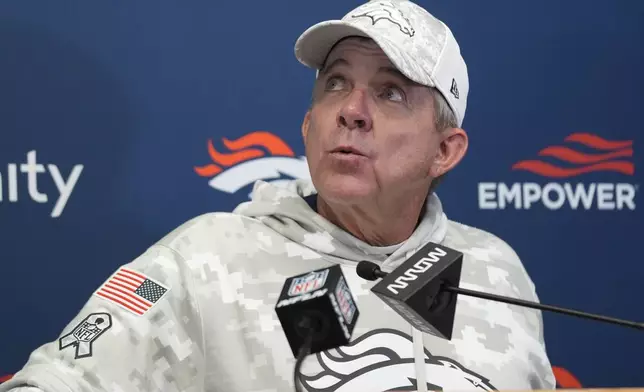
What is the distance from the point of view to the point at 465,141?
166 cm

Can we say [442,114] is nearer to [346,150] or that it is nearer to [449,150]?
[449,150]

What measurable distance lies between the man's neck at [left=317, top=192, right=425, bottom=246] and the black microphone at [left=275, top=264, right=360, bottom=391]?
65 cm

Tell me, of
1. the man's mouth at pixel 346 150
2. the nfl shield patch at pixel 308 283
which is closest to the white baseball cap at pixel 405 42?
the man's mouth at pixel 346 150

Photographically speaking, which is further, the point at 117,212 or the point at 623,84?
the point at 623,84

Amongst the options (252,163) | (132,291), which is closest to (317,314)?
(132,291)

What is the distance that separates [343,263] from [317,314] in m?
0.70

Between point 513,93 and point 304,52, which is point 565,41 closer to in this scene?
point 513,93

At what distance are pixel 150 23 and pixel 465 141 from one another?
2.18 feet

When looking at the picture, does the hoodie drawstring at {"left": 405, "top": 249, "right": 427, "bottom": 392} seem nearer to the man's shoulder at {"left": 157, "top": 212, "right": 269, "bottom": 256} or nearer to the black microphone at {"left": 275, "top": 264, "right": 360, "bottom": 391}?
the man's shoulder at {"left": 157, "top": 212, "right": 269, "bottom": 256}

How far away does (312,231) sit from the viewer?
1.58m

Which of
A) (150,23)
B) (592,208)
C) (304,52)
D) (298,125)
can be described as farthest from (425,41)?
(592,208)

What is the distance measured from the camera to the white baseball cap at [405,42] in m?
1.50

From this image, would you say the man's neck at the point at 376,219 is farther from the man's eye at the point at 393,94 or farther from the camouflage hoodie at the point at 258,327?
the man's eye at the point at 393,94

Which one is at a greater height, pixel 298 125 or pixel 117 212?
pixel 298 125
